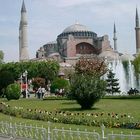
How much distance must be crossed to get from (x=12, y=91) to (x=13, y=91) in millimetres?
A: 80

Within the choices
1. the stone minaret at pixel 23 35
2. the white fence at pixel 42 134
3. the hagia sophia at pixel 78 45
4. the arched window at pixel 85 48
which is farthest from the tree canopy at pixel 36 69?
the white fence at pixel 42 134

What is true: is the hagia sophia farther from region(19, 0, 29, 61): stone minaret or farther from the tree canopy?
the tree canopy

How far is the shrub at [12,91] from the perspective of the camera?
107ft

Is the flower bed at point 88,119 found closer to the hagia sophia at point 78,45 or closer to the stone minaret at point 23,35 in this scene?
the stone minaret at point 23,35

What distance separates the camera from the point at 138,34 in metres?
99.7

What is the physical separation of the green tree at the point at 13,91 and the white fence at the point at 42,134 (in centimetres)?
1801

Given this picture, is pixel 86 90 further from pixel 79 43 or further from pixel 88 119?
pixel 79 43

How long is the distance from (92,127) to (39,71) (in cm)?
5651

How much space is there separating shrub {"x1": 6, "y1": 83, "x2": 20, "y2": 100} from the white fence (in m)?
18.0

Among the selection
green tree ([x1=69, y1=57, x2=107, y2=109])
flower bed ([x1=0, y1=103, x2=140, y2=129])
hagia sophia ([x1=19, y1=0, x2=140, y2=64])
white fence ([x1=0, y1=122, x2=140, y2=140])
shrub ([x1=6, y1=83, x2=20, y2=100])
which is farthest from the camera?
hagia sophia ([x1=19, y1=0, x2=140, y2=64])

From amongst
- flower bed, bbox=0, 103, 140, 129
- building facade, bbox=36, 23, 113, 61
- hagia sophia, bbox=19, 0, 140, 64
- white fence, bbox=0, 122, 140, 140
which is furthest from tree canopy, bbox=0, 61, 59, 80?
white fence, bbox=0, 122, 140, 140

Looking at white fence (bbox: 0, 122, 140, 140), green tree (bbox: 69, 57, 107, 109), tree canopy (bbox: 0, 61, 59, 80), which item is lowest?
white fence (bbox: 0, 122, 140, 140)

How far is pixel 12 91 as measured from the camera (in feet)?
108

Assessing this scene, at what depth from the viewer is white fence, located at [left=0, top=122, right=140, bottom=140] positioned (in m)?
10.3
